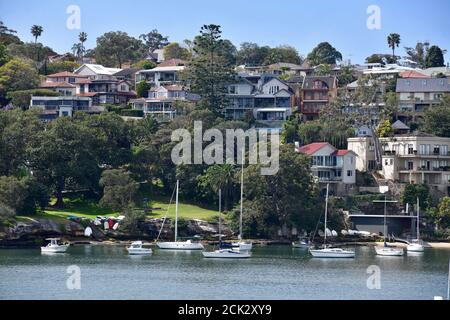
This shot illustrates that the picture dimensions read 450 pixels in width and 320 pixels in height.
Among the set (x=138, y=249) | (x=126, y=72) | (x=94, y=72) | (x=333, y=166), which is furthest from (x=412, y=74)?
(x=138, y=249)

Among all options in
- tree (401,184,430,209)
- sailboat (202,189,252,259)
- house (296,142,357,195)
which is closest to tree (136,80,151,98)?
house (296,142,357,195)

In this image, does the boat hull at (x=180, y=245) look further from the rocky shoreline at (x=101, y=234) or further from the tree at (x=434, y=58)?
the tree at (x=434, y=58)

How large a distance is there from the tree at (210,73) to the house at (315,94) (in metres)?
7.96

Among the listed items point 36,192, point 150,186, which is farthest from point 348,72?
point 36,192

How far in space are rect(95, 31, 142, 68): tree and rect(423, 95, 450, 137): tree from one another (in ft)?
175

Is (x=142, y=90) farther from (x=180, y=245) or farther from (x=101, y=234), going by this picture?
(x=180, y=245)

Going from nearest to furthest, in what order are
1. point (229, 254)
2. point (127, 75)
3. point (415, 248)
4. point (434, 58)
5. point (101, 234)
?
1. point (229, 254)
2. point (415, 248)
3. point (101, 234)
4. point (127, 75)
5. point (434, 58)

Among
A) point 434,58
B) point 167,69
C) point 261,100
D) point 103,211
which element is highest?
point 434,58

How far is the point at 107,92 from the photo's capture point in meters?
115

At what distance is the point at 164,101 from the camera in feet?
361

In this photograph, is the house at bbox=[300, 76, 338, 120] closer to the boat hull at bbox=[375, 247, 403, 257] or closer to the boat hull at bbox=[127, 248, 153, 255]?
the boat hull at bbox=[375, 247, 403, 257]

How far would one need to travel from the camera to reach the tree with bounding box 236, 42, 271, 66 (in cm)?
14264

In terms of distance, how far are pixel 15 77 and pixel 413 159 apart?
136ft
